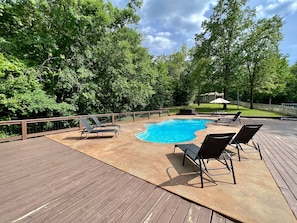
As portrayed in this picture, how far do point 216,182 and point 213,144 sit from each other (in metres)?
0.71

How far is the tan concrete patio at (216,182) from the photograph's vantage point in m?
2.12

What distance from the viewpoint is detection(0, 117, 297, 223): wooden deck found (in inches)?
79.1

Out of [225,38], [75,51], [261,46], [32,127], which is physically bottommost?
[32,127]

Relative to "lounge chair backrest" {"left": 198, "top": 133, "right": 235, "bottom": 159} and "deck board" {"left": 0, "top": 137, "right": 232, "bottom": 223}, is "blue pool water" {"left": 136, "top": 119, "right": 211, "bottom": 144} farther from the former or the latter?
"deck board" {"left": 0, "top": 137, "right": 232, "bottom": 223}

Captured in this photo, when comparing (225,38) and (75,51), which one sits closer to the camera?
(75,51)

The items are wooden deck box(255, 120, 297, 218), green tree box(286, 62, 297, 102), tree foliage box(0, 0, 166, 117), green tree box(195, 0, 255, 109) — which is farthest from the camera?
green tree box(286, 62, 297, 102)

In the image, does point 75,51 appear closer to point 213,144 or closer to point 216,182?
point 213,144

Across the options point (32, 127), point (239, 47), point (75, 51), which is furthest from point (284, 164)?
point (239, 47)

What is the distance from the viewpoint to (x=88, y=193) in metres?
2.53

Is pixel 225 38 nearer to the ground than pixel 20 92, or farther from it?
farther from it

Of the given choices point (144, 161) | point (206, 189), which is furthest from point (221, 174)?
point (144, 161)

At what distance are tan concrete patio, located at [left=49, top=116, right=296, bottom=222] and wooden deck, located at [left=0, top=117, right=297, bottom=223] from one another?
156 mm

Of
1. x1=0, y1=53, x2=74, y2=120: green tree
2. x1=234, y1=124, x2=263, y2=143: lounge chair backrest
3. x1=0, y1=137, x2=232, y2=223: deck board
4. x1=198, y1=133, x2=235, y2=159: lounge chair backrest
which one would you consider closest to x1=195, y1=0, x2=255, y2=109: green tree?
x1=234, y1=124, x2=263, y2=143: lounge chair backrest

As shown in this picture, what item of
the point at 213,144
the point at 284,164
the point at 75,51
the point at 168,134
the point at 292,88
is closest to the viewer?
the point at 213,144
